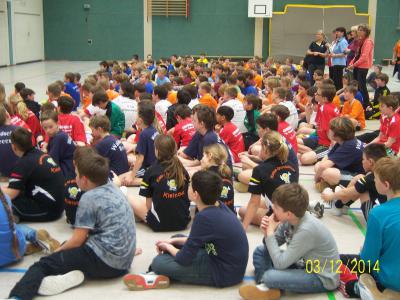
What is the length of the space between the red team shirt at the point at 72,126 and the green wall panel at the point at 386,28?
63.1 feet

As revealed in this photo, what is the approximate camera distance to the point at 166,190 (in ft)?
14.5

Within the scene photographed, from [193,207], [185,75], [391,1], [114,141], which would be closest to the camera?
[193,207]

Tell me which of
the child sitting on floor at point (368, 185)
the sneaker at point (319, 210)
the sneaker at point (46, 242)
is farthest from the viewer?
the sneaker at point (319, 210)

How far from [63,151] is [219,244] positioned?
2.66m

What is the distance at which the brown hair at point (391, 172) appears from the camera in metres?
3.15

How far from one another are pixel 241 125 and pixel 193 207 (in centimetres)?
276

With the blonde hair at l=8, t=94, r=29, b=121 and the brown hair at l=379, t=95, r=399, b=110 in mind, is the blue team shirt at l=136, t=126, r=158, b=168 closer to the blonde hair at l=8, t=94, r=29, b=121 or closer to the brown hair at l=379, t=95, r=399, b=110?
the blonde hair at l=8, t=94, r=29, b=121

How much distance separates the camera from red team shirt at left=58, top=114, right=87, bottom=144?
256 inches

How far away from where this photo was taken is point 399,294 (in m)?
3.09

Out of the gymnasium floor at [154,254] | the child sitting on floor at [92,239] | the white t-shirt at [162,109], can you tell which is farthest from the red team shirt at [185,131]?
the child sitting on floor at [92,239]

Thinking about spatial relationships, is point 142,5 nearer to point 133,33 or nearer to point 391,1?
point 133,33

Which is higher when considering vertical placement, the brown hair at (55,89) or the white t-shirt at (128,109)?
the brown hair at (55,89)

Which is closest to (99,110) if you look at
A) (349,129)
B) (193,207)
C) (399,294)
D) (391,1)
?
(193,207)
